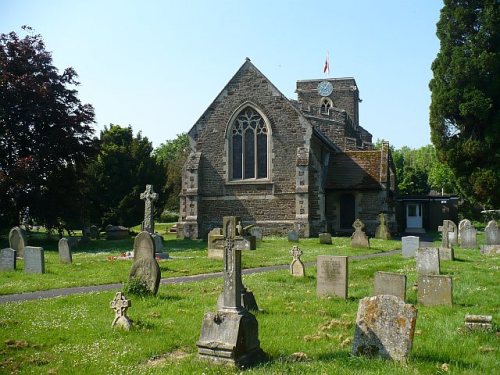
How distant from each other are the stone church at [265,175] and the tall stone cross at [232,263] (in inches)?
851

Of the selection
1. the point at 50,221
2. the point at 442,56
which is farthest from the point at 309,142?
the point at 50,221

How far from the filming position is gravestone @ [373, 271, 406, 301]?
9016 millimetres

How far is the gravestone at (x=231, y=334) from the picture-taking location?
6.14 m

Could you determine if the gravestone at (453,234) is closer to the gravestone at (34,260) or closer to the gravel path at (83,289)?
the gravel path at (83,289)

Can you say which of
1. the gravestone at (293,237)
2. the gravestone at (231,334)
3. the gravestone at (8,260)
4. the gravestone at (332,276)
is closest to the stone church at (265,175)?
the gravestone at (293,237)

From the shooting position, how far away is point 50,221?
27.1 metres

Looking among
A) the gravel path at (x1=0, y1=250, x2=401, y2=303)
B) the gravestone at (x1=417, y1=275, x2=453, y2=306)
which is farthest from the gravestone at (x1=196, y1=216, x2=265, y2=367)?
the gravel path at (x1=0, y1=250, x2=401, y2=303)

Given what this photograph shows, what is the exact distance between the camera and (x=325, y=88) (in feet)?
177

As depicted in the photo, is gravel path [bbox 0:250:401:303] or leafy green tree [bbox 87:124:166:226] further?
leafy green tree [bbox 87:124:166:226]

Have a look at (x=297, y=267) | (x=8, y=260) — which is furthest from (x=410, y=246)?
(x=8, y=260)

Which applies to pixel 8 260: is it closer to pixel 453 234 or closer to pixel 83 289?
pixel 83 289

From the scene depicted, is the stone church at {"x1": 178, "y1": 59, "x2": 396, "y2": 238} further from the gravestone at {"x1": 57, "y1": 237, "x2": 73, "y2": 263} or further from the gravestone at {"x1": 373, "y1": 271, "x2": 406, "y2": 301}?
the gravestone at {"x1": 373, "y1": 271, "x2": 406, "y2": 301}

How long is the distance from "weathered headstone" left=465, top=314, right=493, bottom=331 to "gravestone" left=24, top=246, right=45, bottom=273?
11823 mm

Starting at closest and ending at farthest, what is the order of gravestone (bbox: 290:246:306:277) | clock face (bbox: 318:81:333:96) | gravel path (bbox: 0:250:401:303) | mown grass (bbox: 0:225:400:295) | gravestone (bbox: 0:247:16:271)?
gravel path (bbox: 0:250:401:303)
mown grass (bbox: 0:225:400:295)
gravestone (bbox: 290:246:306:277)
gravestone (bbox: 0:247:16:271)
clock face (bbox: 318:81:333:96)
